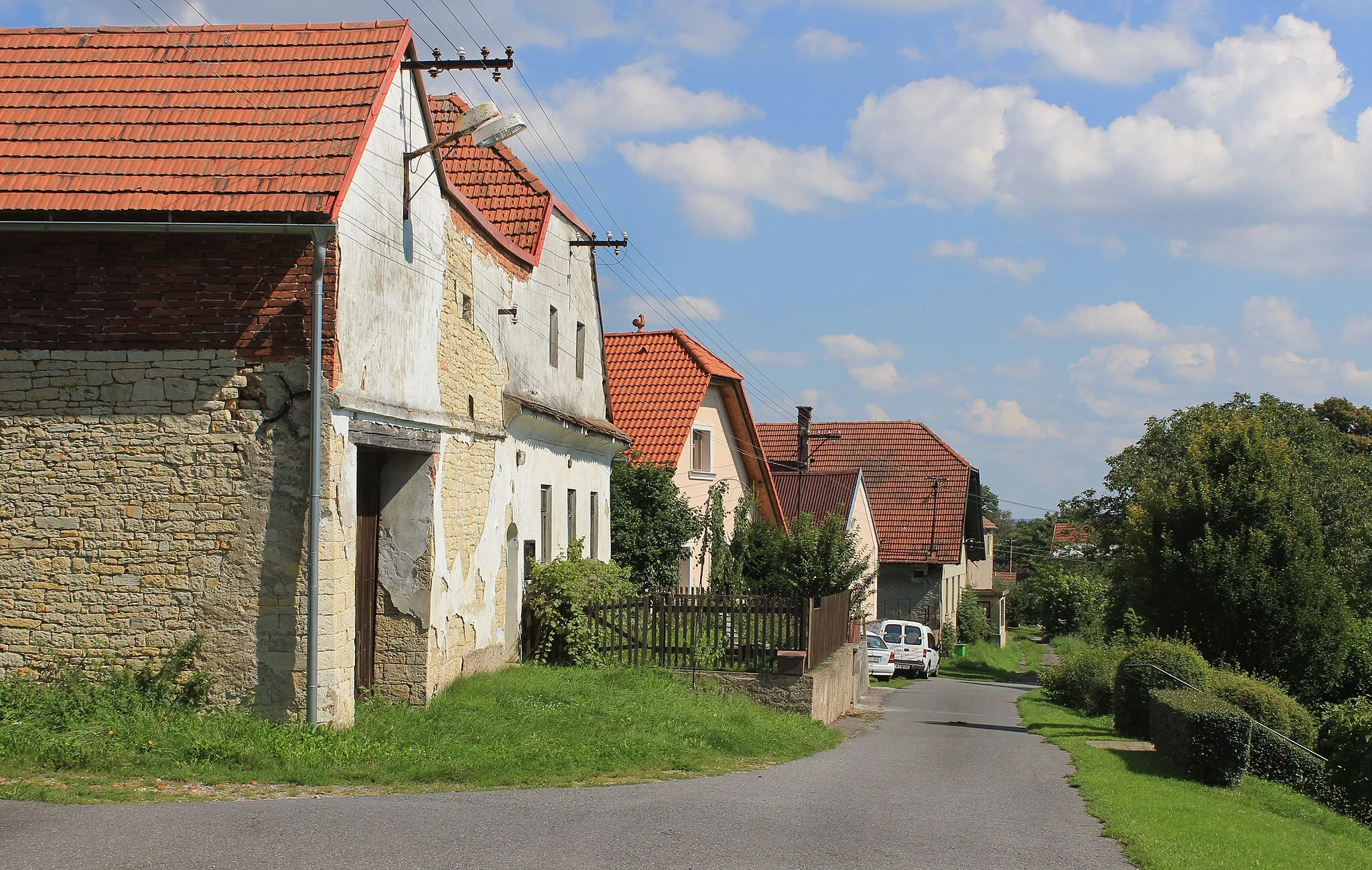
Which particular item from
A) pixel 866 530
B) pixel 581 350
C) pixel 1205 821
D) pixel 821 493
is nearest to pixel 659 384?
pixel 581 350

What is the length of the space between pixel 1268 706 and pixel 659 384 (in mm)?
16337

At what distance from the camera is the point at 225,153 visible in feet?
37.8

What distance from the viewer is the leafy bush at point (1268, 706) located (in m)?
17.5

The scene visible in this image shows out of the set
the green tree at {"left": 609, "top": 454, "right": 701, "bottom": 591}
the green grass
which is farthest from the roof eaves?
the green tree at {"left": 609, "top": 454, "right": 701, "bottom": 591}

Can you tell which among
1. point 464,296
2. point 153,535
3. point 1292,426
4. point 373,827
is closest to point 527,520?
point 464,296

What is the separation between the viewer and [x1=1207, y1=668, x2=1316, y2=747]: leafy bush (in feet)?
57.3

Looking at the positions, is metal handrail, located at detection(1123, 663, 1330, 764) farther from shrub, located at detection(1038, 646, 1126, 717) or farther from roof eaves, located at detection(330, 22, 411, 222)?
roof eaves, located at detection(330, 22, 411, 222)

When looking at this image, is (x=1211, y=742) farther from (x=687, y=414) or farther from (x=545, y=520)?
(x=687, y=414)

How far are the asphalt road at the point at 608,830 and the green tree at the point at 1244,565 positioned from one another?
44.4ft

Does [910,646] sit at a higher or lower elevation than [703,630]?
lower

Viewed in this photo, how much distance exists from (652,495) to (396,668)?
37.4ft

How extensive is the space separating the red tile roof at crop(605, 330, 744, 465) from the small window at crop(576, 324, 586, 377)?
18.0 ft

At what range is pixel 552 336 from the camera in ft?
65.3

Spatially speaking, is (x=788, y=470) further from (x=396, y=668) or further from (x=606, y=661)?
(x=396, y=668)
